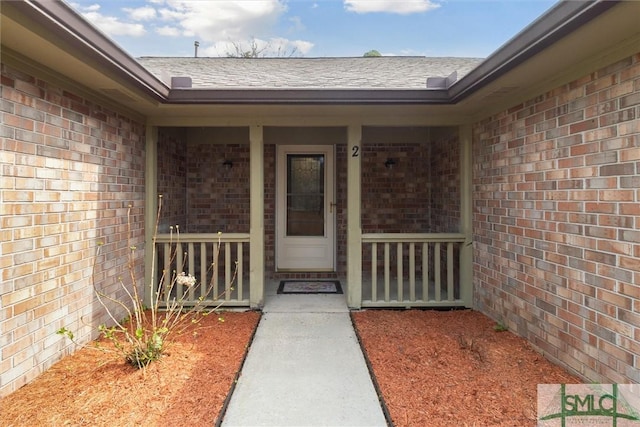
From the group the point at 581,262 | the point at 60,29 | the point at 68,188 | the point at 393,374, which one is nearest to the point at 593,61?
the point at 581,262

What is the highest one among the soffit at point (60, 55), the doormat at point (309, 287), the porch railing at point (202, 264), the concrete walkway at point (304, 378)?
the soffit at point (60, 55)

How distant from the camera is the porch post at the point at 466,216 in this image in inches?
164

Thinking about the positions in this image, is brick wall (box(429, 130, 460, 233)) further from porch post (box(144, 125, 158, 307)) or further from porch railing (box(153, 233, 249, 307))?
porch post (box(144, 125, 158, 307))

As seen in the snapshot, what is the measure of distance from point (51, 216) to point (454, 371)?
10.8ft

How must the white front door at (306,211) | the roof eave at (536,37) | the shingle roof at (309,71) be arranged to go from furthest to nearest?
the white front door at (306,211), the shingle roof at (309,71), the roof eave at (536,37)

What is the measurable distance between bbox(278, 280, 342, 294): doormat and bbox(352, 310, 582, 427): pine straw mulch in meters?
1.18

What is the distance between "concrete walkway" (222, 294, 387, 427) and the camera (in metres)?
2.12

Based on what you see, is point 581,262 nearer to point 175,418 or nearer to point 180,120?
point 175,418

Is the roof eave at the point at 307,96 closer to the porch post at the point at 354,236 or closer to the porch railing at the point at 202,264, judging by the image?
the porch post at the point at 354,236

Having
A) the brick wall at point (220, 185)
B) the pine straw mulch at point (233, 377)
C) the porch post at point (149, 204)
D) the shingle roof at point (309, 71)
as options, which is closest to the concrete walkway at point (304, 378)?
the pine straw mulch at point (233, 377)

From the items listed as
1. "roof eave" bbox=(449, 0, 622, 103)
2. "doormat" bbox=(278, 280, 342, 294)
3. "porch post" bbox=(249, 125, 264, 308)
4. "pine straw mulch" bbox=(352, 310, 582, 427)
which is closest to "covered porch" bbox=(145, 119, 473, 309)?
"doormat" bbox=(278, 280, 342, 294)

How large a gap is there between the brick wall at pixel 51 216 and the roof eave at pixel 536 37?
11.1ft

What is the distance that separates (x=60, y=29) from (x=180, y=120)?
81.1 inches

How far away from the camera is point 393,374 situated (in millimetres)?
2602
